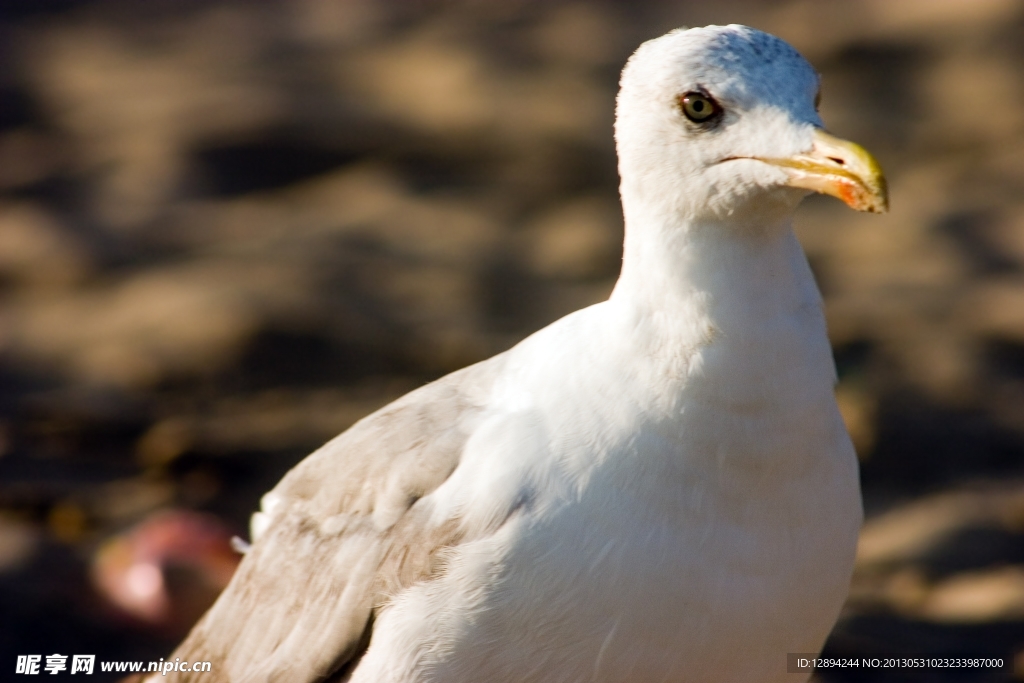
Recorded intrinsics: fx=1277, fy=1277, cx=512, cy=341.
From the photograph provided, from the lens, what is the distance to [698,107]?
2467 millimetres

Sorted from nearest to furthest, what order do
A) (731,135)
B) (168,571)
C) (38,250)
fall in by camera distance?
(731,135)
(168,571)
(38,250)

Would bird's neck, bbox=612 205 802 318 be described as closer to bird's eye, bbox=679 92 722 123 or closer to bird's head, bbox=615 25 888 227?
bird's head, bbox=615 25 888 227

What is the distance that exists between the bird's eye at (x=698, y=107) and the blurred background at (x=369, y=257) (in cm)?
228

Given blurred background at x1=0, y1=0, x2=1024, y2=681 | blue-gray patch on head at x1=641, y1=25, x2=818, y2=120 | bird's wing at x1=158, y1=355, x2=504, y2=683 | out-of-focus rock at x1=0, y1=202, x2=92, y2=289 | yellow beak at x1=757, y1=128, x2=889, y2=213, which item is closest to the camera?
yellow beak at x1=757, y1=128, x2=889, y2=213

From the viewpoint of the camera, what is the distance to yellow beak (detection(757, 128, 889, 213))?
227 centimetres

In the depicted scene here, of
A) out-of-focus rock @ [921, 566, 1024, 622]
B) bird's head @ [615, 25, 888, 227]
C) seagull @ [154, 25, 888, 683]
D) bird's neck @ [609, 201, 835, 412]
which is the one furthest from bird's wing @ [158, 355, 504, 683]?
out-of-focus rock @ [921, 566, 1024, 622]

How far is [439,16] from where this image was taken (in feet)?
25.9

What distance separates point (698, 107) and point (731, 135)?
0.09m

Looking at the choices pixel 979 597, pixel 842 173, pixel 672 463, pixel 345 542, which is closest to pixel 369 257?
pixel 979 597

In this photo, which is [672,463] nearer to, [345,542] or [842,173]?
[842,173]

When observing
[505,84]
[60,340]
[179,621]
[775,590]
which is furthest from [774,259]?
[505,84]

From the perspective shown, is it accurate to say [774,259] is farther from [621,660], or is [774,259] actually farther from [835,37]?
[835,37]

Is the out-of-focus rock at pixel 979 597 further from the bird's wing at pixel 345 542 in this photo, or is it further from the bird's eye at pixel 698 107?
the bird's eye at pixel 698 107

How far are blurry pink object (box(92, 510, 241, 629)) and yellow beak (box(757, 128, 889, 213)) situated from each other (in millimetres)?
2774
